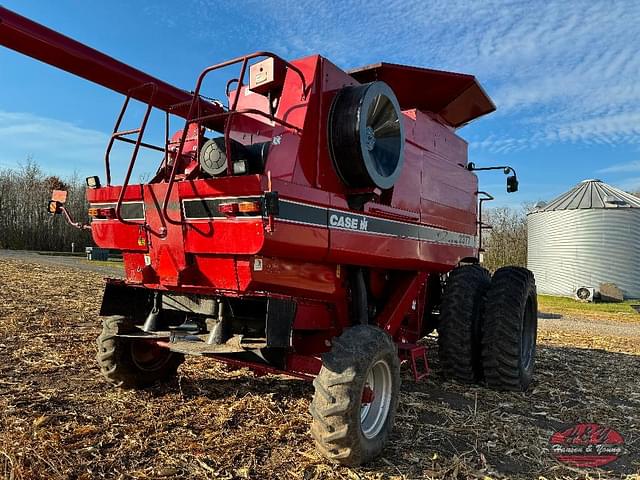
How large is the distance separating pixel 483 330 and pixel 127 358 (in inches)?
151

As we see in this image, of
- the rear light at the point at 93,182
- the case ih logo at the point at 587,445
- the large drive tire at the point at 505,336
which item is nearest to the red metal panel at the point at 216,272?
the rear light at the point at 93,182

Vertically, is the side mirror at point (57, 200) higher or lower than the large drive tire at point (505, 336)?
higher

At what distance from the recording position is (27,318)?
27.7 feet

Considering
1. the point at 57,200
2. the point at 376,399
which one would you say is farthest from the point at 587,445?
the point at 57,200

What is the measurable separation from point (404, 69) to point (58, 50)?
3.30m

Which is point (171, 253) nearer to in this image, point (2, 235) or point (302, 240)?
point (302, 240)

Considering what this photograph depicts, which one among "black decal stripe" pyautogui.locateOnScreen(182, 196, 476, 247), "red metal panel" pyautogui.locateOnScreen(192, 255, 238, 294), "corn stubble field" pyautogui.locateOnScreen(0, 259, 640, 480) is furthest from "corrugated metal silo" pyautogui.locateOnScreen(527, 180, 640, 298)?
"red metal panel" pyautogui.locateOnScreen(192, 255, 238, 294)

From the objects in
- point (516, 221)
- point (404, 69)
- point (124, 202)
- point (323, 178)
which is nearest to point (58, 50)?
point (124, 202)

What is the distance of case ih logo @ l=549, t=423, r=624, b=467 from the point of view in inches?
165

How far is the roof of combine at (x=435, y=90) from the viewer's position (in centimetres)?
544

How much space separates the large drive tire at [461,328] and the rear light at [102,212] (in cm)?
373

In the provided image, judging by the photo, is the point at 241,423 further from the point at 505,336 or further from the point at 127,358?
the point at 505,336

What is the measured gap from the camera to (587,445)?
15.0 feet

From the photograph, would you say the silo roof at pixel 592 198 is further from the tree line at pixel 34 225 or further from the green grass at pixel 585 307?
the tree line at pixel 34 225
